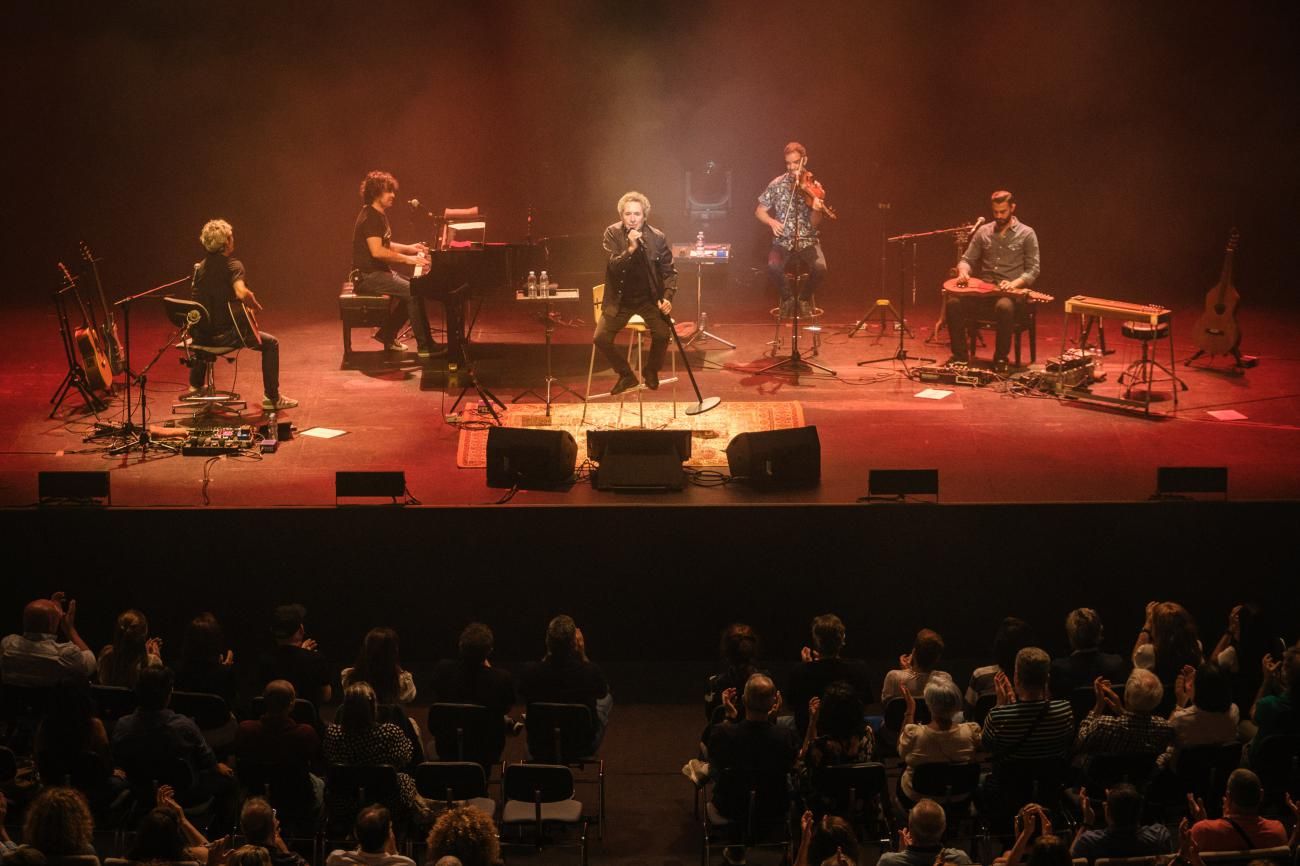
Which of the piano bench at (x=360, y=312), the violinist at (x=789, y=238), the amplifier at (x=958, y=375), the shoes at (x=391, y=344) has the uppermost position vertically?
the violinist at (x=789, y=238)

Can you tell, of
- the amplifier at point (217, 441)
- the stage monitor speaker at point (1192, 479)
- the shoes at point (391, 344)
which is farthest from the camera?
the shoes at point (391, 344)

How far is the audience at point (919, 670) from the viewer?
6629 mm

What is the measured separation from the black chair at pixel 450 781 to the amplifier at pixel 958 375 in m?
6.68

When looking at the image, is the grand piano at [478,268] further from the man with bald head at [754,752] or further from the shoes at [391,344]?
the man with bald head at [754,752]

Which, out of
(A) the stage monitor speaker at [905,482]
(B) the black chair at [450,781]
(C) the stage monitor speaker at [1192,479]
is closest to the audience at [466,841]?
(B) the black chair at [450,781]

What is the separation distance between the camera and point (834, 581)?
8406 mm

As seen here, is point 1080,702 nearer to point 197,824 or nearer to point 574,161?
point 197,824

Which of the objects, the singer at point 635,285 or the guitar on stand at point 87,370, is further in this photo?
the singer at point 635,285

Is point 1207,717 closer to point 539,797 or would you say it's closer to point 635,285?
point 539,797

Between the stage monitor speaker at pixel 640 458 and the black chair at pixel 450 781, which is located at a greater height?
the stage monitor speaker at pixel 640 458

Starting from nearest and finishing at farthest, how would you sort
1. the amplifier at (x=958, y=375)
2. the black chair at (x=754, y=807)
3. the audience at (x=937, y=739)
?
the black chair at (x=754, y=807) → the audience at (x=937, y=739) → the amplifier at (x=958, y=375)

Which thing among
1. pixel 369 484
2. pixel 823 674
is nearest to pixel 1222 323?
pixel 823 674

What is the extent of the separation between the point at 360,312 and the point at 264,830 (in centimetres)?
774

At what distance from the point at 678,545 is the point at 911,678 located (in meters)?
2.01
